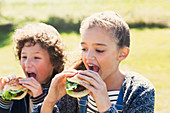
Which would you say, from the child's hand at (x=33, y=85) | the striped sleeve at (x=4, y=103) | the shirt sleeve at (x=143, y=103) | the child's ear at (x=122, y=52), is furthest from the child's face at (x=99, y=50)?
the striped sleeve at (x=4, y=103)

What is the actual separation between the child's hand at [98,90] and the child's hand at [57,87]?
0.36 meters

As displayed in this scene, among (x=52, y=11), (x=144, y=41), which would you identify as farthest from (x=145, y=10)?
(x=52, y=11)

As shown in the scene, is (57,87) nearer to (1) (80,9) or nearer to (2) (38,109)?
(2) (38,109)

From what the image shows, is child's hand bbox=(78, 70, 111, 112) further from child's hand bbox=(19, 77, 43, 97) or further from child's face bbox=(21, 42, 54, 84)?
child's face bbox=(21, 42, 54, 84)

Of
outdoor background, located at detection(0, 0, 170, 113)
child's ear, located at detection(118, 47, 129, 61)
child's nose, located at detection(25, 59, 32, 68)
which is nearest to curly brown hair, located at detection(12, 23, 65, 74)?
child's nose, located at detection(25, 59, 32, 68)

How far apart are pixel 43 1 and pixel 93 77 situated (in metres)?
17.2

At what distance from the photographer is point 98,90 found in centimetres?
278

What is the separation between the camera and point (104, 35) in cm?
302

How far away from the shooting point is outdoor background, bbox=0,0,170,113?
11398 mm

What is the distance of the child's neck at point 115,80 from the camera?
3.19m

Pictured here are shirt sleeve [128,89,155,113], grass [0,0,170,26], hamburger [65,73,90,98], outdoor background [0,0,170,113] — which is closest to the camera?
shirt sleeve [128,89,155,113]

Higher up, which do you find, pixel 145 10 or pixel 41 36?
pixel 41 36

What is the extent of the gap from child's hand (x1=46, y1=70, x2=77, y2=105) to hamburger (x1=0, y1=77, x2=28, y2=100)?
484 mm

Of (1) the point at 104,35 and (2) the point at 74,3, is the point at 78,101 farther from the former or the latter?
(2) the point at 74,3
